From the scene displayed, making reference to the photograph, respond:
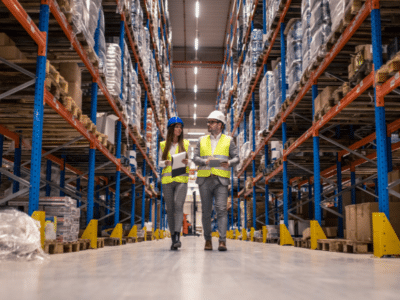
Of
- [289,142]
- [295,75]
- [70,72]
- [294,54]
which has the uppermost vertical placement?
[294,54]

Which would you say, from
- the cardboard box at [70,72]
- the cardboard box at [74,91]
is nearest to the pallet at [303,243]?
the cardboard box at [74,91]

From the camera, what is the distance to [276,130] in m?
8.67

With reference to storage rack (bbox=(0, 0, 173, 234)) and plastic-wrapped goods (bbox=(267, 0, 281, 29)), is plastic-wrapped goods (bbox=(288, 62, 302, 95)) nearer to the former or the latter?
plastic-wrapped goods (bbox=(267, 0, 281, 29))

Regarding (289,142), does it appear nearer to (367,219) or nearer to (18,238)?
(367,219)

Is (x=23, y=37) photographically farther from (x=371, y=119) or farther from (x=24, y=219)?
(x=371, y=119)

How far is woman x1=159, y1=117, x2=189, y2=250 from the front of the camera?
16.3ft

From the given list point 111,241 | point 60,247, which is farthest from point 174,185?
point 111,241

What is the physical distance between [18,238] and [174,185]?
2.18m

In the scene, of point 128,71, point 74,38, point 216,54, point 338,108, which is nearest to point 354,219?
point 338,108

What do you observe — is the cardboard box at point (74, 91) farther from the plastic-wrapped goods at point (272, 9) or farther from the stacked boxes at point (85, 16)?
the plastic-wrapped goods at point (272, 9)

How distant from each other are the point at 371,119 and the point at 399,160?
3225 millimetres

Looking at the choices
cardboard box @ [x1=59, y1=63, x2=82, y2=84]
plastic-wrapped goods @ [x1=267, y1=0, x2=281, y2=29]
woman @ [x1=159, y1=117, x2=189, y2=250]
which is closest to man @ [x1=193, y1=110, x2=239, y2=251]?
woman @ [x1=159, y1=117, x2=189, y2=250]

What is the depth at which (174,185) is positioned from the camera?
5047 millimetres

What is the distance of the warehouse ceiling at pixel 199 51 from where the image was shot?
60.4 ft
